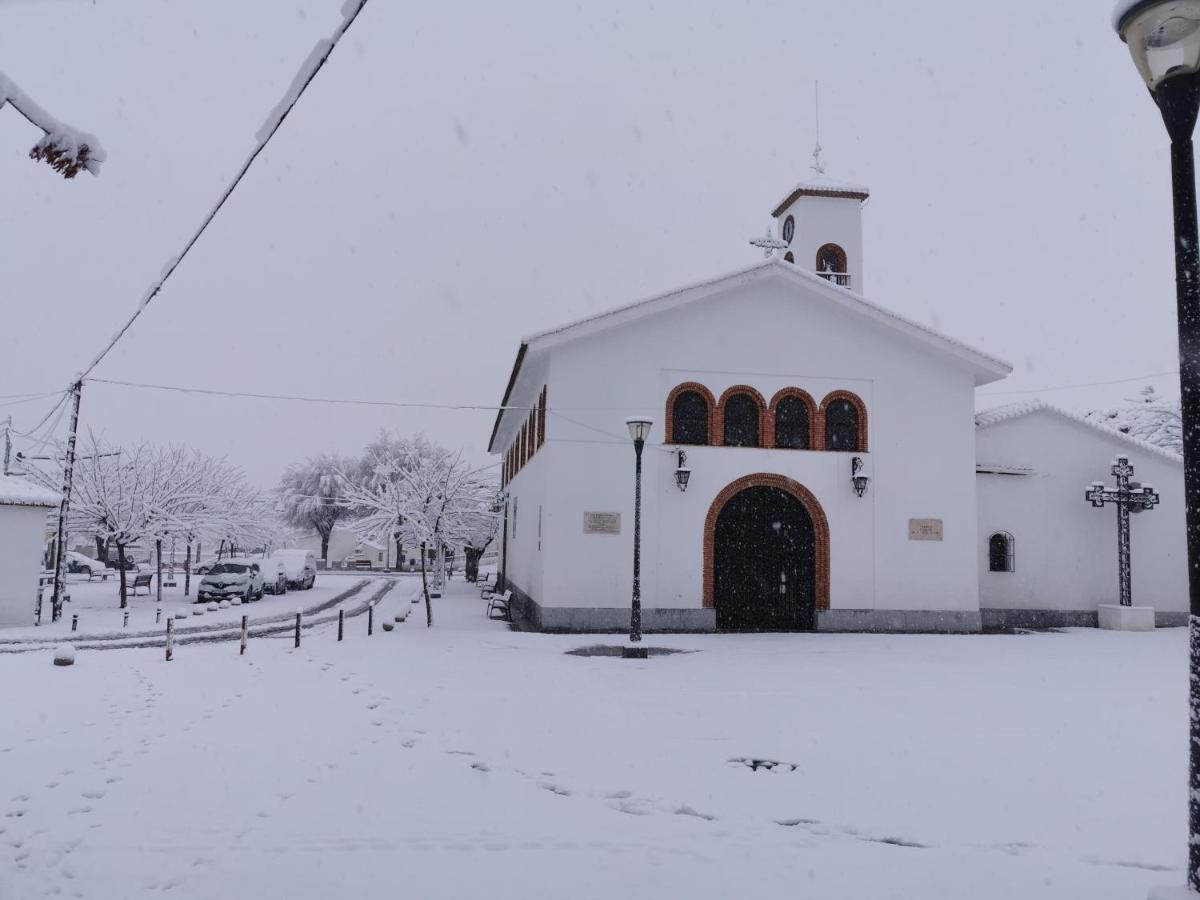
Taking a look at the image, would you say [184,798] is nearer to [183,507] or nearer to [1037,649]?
[1037,649]

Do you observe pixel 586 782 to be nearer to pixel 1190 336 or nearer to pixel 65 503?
pixel 1190 336

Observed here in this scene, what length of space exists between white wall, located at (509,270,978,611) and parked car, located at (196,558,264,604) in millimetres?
14185

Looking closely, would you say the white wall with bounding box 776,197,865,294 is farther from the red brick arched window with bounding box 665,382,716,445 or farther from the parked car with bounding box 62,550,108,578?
the parked car with bounding box 62,550,108,578

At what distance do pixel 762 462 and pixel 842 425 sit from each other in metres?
2.27

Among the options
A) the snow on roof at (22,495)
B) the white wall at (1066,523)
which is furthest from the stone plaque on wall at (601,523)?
the snow on roof at (22,495)

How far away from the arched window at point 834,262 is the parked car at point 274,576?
2309 cm

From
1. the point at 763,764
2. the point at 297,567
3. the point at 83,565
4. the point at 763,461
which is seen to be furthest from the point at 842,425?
the point at 83,565

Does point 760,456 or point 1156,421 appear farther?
point 1156,421

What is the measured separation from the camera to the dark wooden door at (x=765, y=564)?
791 inches

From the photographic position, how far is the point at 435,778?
25.0 ft

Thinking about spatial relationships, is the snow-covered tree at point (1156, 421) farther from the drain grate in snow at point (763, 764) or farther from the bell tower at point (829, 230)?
the drain grate in snow at point (763, 764)

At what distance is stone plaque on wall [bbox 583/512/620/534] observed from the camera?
18.8 m

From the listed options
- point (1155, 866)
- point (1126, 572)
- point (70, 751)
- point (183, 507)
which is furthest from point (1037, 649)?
point (183, 507)

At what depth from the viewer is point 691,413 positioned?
1978 cm
